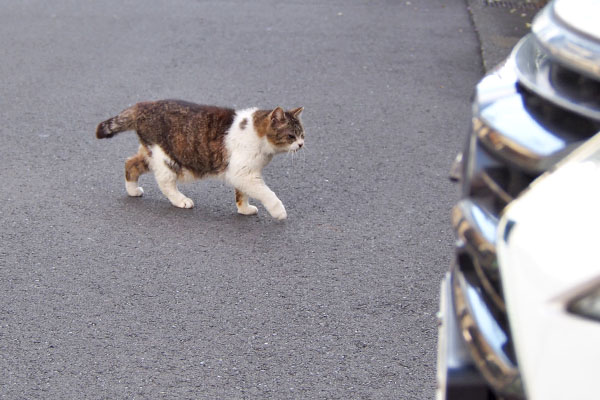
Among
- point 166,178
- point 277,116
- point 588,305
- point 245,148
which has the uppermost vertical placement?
point 588,305

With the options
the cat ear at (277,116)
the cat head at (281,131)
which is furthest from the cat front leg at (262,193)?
the cat ear at (277,116)

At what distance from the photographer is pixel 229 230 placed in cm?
456

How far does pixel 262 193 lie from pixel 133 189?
904 mm

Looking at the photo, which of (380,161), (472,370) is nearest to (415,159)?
(380,161)

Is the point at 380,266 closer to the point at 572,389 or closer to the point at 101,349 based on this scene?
the point at 101,349

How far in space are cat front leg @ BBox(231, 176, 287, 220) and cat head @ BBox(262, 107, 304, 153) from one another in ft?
0.88

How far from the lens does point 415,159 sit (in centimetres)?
550

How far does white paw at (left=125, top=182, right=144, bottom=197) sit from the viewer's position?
4.89m

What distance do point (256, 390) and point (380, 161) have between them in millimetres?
2689

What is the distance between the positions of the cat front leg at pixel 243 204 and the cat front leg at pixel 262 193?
71 mm

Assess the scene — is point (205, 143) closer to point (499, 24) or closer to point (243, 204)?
point (243, 204)

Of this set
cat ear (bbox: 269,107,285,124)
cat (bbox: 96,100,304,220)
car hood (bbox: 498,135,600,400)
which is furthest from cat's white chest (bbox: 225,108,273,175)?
car hood (bbox: 498,135,600,400)

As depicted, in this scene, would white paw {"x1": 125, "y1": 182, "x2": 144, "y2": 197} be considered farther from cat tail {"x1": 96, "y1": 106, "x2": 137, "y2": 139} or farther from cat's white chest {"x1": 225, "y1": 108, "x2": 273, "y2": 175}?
cat's white chest {"x1": 225, "y1": 108, "x2": 273, "y2": 175}

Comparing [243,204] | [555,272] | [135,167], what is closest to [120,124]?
[135,167]
